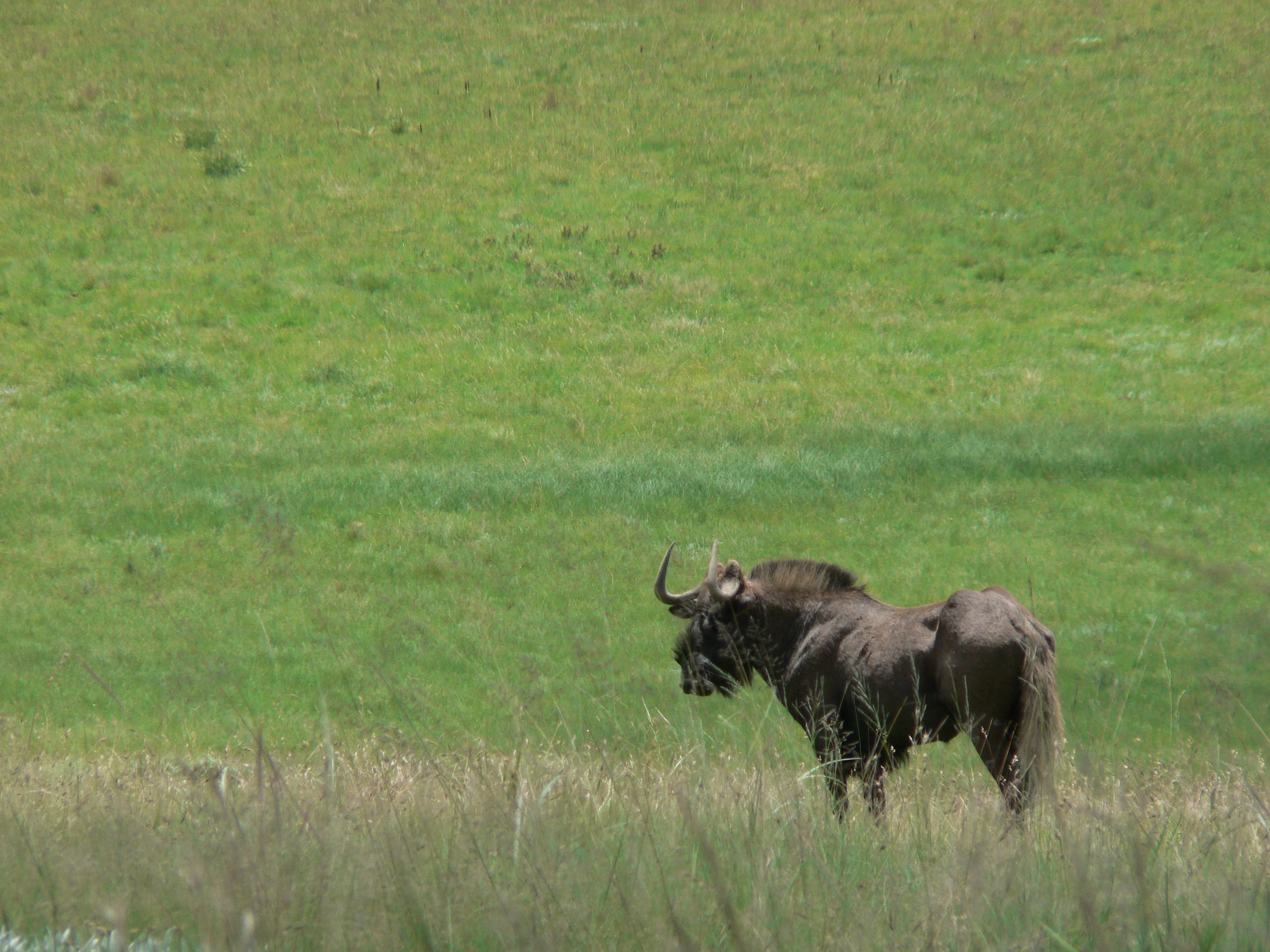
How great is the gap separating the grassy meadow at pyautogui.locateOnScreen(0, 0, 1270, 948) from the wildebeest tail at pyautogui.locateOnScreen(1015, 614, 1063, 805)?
0.78ft

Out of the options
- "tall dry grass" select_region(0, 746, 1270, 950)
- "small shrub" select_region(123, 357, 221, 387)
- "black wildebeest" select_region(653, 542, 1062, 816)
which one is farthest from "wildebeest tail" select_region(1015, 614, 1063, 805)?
"small shrub" select_region(123, 357, 221, 387)

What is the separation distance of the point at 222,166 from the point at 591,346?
13265 millimetres

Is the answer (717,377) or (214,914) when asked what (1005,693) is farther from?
(717,377)

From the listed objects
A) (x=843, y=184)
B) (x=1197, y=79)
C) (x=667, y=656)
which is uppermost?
(x=1197, y=79)

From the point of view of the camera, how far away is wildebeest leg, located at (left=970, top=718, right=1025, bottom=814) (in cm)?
681

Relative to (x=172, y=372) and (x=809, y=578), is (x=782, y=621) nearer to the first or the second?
(x=809, y=578)

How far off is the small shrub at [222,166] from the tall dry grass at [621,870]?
1112 inches

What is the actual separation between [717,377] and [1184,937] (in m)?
19.4

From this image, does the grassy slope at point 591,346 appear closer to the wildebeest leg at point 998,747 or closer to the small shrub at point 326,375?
the small shrub at point 326,375

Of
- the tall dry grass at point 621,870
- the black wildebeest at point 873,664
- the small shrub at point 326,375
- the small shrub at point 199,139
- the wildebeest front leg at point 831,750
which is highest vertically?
the small shrub at point 199,139

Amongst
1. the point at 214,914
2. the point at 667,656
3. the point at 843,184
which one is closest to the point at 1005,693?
the point at 214,914

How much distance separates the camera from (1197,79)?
113ft

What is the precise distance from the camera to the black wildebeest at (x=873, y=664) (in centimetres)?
662

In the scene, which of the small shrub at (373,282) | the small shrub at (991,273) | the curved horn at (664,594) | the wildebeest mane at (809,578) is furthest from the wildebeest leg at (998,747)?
the small shrub at (991,273)
